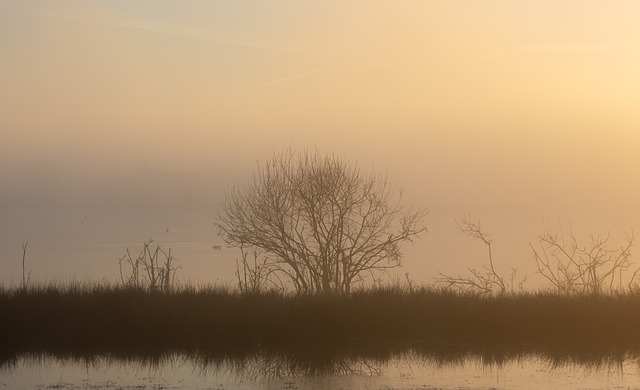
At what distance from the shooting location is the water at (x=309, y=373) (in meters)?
15.9

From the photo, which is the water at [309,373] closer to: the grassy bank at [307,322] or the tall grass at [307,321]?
the grassy bank at [307,322]

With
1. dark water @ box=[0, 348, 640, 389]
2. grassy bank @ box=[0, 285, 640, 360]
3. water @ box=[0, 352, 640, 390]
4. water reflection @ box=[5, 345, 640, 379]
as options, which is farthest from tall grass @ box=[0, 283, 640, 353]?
water @ box=[0, 352, 640, 390]

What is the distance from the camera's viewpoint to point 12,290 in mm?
24156

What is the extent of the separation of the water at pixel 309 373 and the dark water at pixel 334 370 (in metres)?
0.02

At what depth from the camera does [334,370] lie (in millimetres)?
17609

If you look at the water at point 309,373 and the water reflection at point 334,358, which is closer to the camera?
the water at point 309,373

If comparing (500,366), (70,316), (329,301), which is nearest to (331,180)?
(329,301)

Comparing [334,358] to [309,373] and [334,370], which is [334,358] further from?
[309,373]

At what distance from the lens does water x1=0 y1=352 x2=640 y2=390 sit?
1586 cm

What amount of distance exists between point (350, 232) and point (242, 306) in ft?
37.1

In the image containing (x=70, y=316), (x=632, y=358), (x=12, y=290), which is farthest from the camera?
(x=12, y=290)

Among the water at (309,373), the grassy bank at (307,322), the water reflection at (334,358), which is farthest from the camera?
the grassy bank at (307,322)

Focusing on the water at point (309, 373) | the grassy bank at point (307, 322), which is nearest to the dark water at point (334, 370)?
the water at point (309, 373)

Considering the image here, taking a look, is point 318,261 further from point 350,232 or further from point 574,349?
point 574,349
